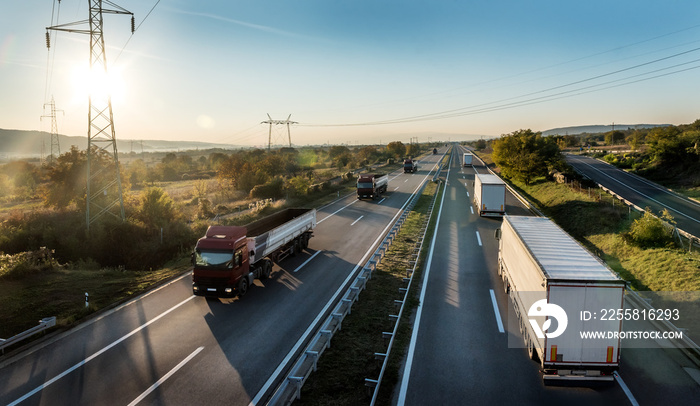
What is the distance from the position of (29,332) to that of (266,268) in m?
8.70

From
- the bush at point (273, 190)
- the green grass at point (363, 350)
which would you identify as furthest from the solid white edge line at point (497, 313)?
the bush at point (273, 190)

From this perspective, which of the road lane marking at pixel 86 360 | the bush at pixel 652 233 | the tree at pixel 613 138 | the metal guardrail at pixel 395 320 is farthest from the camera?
the tree at pixel 613 138

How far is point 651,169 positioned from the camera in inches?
1911

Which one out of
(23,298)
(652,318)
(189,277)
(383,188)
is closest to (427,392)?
(652,318)

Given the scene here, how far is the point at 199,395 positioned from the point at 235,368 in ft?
4.26

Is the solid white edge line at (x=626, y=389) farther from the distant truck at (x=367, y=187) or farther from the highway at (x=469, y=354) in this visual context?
the distant truck at (x=367, y=187)

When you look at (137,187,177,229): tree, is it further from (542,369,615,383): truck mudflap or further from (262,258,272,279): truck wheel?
(542,369,615,383): truck mudflap

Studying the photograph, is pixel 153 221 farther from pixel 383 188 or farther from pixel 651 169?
pixel 651 169

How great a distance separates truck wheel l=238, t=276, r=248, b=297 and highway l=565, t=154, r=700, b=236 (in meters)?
26.2

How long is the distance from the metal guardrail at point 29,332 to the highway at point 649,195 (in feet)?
108

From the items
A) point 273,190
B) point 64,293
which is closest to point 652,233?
point 64,293

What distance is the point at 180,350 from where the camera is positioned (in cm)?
1134

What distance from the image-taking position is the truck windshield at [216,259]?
47.1 ft

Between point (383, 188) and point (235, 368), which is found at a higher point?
point (383, 188)
